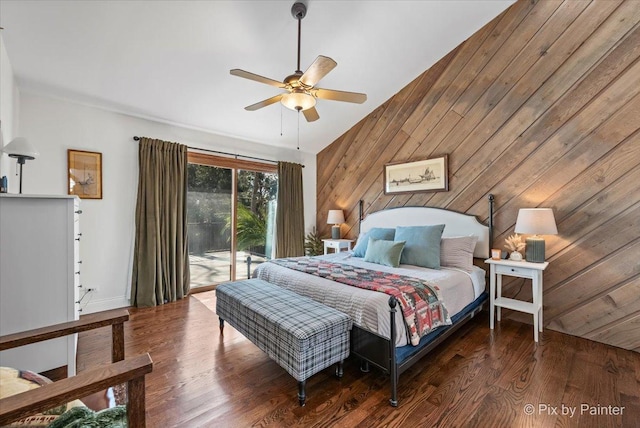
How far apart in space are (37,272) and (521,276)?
4.03 m

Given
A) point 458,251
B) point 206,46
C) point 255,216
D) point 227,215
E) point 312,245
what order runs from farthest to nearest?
point 312,245 < point 255,216 < point 227,215 < point 458,251 < point 206,46

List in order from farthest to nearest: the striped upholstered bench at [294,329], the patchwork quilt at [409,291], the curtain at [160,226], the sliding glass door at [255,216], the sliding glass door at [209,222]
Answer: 1. the sliding glass door at [255,216]
2. the sliding glass door at [209,222]
3. the curtain at [160,226]
4. the patchwork quilt at [409,291]
5. the striped upholstered bench at [294,329]

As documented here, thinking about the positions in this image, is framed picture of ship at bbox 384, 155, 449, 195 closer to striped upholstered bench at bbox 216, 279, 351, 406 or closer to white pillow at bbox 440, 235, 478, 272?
white pillow at bbox 440, 235, 478, 272

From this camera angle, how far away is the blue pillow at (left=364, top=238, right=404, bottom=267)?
3.06m

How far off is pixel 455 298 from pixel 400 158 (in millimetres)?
2285

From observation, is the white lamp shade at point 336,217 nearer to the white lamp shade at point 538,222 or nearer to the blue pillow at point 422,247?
the blue pillow at point 422,247

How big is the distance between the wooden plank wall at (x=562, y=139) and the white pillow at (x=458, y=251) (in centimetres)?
41

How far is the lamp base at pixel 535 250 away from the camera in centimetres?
275

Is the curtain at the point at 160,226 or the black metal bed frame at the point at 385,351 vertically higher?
the curtain at the point at 160,226

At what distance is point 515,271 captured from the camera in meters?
2.79

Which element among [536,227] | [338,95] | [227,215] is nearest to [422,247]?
[536,227]

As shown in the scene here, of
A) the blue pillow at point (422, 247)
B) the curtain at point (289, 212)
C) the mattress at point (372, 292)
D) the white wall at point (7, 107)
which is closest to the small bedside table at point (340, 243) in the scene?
the curtain at point (289, 212)

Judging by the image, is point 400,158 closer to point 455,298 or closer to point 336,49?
point 336,49

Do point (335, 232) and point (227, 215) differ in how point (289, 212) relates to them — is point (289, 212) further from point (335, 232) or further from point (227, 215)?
point (227, 215)
